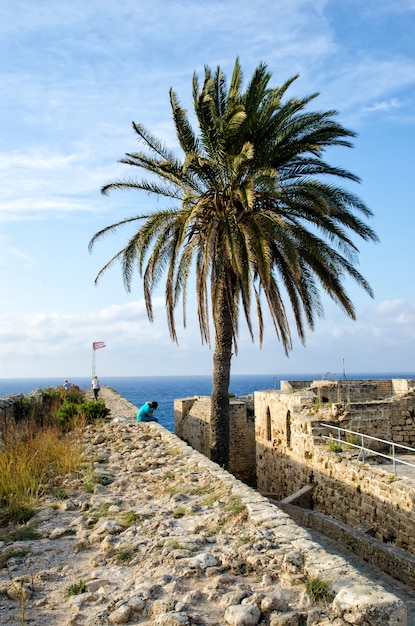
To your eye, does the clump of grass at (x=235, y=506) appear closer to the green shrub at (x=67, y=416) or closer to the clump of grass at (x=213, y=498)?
the clump of grass at (x=213, y=498)

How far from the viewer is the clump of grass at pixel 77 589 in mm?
4383

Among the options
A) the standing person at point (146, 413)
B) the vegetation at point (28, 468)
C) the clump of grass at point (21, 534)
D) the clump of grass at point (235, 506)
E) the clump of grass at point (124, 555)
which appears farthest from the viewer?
the standing person at point (146, 413)

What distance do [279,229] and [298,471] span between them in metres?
6.68

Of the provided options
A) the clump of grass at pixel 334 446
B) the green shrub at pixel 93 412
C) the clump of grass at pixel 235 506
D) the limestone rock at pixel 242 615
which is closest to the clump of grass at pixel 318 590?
the limestone rock at pixel 242 615

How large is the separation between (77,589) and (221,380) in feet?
31.3

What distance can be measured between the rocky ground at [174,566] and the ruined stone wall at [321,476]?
13.2 feet

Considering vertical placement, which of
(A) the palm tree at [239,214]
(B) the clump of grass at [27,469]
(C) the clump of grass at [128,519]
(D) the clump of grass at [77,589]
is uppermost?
(A) the palm tree at [239,214]

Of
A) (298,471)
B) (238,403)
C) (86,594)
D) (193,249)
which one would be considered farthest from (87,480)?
(238,403)

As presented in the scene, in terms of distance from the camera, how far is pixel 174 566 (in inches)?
185

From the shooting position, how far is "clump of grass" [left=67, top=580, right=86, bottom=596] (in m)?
4.38

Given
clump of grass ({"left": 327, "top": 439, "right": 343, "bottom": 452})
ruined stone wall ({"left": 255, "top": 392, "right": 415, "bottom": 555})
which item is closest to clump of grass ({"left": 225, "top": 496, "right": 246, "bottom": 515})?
ruined stone wall ({"left": 255, "top": 392, "right": 415, "bottom": 555})

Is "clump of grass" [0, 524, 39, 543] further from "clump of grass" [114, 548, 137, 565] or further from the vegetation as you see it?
"clump of grass" [114, 548, 137, 565]

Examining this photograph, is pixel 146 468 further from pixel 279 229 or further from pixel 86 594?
pixel 279 229

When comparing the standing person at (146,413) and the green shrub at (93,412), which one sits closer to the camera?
the standing person at (146,413)
